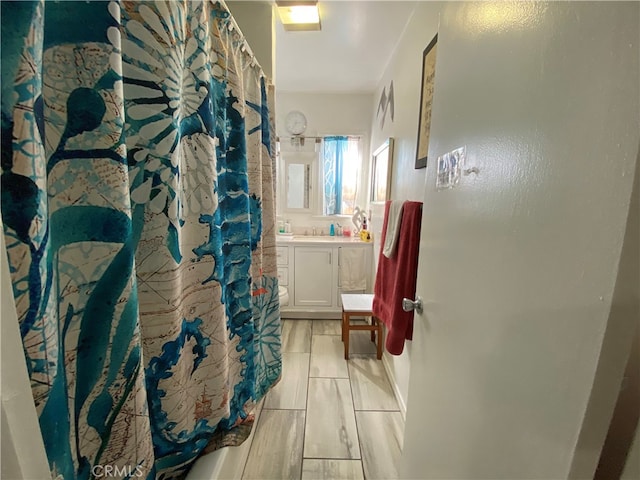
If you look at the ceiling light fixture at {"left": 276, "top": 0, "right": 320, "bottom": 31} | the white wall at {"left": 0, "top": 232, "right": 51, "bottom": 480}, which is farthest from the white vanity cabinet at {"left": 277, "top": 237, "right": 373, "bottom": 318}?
the white wall at {"left": 0, "top": 232, "right": 51, "bottom": 480}

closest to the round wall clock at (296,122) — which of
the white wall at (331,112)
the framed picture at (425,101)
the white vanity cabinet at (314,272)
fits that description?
the white wall at (331,112)

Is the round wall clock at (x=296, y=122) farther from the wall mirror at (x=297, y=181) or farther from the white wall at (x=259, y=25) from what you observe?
the white wall at (x=259, y=25)

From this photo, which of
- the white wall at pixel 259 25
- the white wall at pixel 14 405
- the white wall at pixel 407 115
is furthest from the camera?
the white wall at pixel 259 25

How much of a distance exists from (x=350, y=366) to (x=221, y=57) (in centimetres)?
208

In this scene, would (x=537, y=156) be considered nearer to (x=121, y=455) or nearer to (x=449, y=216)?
(x=449, y=216)

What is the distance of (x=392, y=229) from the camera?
1594mm

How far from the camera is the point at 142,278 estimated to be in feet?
2.01

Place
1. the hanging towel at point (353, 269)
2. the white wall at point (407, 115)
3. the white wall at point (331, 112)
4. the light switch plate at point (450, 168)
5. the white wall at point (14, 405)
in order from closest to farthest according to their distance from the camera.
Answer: the white wall at point (14, 405) < the light switch plate at point (450, 168) < the white wall at point (407, 115) < the hanging towel at point (353, 269) < the white wall at point (331, 112)

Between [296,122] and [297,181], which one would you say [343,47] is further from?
[297,181]

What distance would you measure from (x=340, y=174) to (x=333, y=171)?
0.09 metres

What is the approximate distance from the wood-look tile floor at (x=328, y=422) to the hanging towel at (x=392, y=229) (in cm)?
99

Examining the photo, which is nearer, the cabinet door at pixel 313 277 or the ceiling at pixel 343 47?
the ceiling at pixel 343 47

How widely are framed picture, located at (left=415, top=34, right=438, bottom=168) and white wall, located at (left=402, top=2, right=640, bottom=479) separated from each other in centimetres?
54

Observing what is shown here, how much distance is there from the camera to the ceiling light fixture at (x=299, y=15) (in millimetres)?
1485
